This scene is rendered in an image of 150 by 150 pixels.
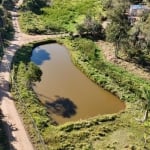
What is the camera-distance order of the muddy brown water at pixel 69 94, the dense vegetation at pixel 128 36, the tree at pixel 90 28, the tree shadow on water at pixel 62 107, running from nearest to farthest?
the tree shadow on water at pixel 62 107, the muddy brown water at pixel 69 94, the dense vegetation at pixel 128 36, the tree at pixel 90 28

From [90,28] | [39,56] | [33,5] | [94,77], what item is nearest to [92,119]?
[94,77]

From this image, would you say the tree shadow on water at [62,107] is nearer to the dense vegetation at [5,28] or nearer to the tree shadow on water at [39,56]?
the tree shadow on water at [39,56]

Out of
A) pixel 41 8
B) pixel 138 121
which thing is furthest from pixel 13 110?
pixel 41 8

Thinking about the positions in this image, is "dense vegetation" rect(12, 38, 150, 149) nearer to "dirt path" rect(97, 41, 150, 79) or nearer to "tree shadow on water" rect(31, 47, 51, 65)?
"dirt path" rect(97, 41, 150, 79)

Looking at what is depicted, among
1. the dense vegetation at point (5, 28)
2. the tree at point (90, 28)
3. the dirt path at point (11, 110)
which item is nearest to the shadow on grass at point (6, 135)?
the dirt path at point (11, 110)

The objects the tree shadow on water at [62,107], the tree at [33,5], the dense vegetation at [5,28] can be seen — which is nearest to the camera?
the tree shadow on water at [62,107]

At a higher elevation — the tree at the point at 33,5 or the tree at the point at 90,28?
the tree at the point at 33,5

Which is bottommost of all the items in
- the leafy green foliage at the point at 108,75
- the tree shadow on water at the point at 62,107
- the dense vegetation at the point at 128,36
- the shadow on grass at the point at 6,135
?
the shadow on grass at the point at 6,135

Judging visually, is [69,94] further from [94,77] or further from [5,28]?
[5,28]
